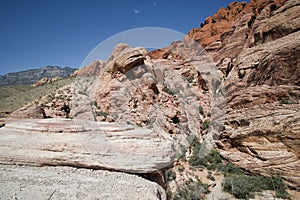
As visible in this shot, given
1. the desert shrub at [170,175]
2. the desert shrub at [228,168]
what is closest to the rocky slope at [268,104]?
the desert shrub at [228,168]

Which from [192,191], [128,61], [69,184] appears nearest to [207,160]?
[192,191]

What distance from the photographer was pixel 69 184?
8.74 ft

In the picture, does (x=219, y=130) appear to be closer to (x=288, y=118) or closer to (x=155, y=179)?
(x=288, y=118)

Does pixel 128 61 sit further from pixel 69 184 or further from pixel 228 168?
pixel 69 184

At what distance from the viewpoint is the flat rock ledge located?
3125 mm

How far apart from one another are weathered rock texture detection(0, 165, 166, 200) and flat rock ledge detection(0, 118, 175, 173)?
140 millimetres

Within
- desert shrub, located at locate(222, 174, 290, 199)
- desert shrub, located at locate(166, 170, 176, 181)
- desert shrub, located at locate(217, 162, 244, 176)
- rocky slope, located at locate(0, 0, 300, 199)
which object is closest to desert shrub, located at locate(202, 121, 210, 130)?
rocky slope, located at locate(0, 0, 300, 199)

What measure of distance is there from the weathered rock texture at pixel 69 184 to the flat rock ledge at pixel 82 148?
14cm

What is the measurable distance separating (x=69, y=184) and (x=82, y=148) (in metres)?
0.69

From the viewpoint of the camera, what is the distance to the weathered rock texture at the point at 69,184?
243cm

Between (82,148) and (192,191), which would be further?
(192,191)

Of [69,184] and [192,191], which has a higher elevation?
[69,184]

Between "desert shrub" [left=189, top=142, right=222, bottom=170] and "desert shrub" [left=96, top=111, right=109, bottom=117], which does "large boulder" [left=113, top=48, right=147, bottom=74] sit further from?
"desert shrub" [left=189, top=142, right=222, bottom=170]

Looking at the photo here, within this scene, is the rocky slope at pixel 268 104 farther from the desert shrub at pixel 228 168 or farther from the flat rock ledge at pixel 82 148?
the flat rock ledge at pixel 82 148
